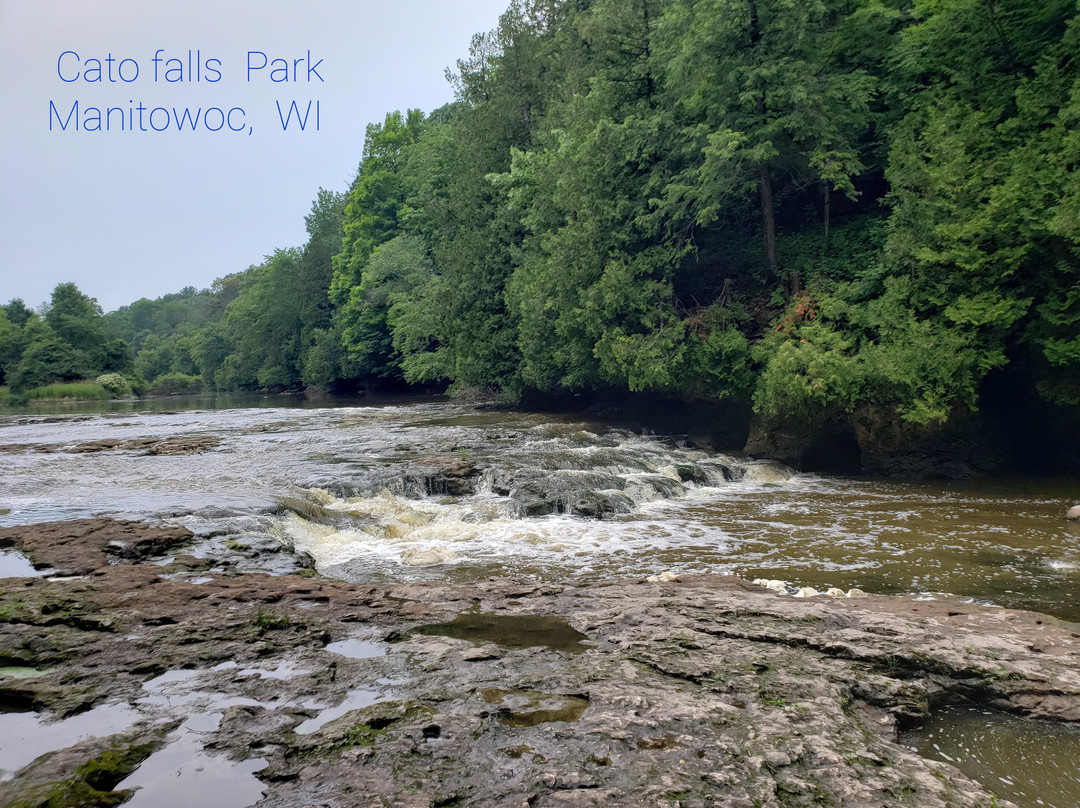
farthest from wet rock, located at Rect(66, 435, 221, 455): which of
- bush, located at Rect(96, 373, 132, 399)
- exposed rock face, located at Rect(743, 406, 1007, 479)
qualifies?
bush, located at Rect(96, 373, 132, 399)

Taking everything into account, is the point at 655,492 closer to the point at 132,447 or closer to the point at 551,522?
the point at 551,522

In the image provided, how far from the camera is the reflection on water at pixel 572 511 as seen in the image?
27.0ft

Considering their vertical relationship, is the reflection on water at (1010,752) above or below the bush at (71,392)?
below

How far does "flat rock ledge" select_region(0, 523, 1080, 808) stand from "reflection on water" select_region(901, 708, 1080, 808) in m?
0.13

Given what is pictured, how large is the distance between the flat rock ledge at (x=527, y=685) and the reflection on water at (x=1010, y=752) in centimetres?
13

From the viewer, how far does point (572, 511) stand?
11.6 meters

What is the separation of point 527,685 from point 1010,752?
262 centimetres

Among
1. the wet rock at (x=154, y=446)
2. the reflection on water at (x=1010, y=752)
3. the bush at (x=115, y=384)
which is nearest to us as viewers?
the reflection on water at (x=1010, y=752)

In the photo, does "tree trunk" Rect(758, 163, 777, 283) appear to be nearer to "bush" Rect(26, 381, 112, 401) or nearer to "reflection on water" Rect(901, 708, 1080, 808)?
"reflection on water" Rect(901, 708, 1080, 808)

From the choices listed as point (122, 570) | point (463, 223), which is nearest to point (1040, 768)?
point (122, 570)

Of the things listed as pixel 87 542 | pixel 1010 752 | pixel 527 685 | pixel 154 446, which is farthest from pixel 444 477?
pixel 1010 752

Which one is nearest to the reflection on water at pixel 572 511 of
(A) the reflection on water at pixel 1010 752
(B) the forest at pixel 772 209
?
(B) the forest at pixel 772 209

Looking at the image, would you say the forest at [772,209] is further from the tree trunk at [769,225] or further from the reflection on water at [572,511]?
the reflection on water at [572,511]

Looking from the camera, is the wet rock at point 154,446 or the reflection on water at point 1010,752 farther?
the wet rock at point 154,446
